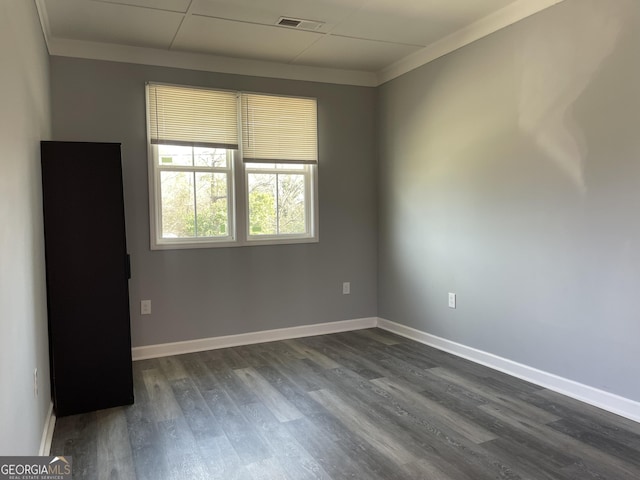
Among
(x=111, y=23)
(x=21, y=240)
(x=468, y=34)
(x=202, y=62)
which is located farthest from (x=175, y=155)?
(x=468, y=34)

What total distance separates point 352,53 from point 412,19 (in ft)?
2.67

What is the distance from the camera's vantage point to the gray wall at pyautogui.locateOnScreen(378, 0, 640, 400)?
8.69 feet

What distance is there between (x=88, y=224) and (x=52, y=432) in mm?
1197

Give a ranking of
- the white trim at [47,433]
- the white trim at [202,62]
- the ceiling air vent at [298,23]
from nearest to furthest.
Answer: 1. the white trim at [47,433]
2. the ceiling air vent at [298,23]
3. the white trim at [202,62]

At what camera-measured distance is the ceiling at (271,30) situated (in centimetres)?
310

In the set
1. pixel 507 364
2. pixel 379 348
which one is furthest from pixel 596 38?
Answer: pixel 379 348

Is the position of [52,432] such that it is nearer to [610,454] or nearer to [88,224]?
[88,224]

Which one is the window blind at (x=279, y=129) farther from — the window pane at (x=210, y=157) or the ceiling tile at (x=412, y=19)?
the ceiling tile at (x=412, y=19)

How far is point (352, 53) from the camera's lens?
409 cm

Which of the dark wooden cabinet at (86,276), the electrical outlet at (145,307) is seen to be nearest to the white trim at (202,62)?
the dark wooden cabinet at (86,276)

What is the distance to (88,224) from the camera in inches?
112

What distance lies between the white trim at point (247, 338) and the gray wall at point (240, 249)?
53 millimetres

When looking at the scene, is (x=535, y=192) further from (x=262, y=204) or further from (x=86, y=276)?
(x=86, y=276)

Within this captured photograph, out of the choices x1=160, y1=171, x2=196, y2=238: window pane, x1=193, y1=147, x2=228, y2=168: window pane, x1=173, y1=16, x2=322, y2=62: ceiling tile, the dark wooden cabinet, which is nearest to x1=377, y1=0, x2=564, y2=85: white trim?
x1=173, y1=16, x2=322, y2=62: ceiling tile
